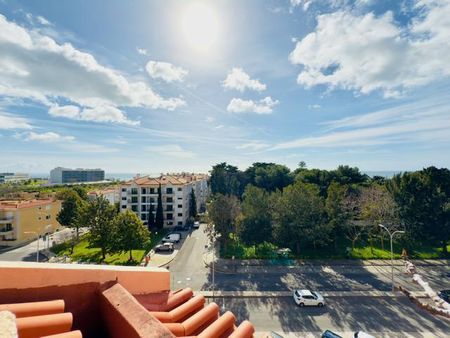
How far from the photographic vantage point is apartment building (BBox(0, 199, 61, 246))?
156 feet

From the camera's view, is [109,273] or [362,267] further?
[362,267]

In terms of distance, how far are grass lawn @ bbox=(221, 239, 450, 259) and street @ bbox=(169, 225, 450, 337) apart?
9.18 feet

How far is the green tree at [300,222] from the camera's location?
34750 millimetres

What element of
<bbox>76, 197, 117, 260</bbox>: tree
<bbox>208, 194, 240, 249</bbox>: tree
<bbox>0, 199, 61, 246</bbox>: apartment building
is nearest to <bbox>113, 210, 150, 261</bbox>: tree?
<bbox>76, 197, 117, 260</bbox>: tree

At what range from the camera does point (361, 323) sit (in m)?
21.9

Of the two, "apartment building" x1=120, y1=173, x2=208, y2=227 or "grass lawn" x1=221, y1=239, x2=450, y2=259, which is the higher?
"apartment building" x1=120, y1=173, x2=208, y2=227

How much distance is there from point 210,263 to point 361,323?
18910 mm

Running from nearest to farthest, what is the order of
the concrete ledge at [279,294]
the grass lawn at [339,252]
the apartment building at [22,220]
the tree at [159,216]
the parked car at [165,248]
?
the concrete ledge at [279,294]
the grass lawn at [339,252]
the parked car at [165,248]
the apartment building at [22,220]
the tree at [159,216]

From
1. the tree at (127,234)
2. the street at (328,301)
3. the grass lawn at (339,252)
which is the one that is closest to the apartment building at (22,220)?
the tree at (127,234)

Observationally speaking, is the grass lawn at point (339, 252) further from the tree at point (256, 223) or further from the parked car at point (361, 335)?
the parked car at point (361, 335)

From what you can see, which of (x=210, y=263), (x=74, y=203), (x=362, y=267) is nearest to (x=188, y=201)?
(x=74, y=203)

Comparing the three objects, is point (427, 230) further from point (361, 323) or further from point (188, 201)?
point (188, 201)

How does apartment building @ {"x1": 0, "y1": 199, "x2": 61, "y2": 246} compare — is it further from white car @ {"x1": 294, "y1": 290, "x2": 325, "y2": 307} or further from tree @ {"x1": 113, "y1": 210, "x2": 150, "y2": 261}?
white car @ {"x1": 294, "y1": 290, "x2": 325, "y2": 307}

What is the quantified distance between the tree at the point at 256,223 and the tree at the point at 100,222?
16.6 metres
